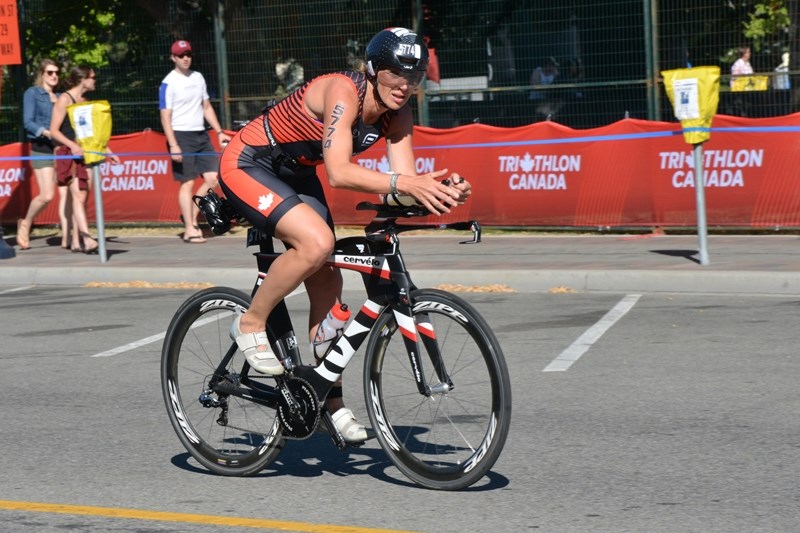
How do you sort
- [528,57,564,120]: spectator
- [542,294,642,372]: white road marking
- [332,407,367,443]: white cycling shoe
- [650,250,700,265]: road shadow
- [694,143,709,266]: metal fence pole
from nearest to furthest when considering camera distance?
[332,407,367,443]: white cycling shoe → [542,294,642,372]: white road marking → [694,143,709,266]: metal fence pole → [650,250,700,265]: road shadow → [528,57,564,120]: spectator

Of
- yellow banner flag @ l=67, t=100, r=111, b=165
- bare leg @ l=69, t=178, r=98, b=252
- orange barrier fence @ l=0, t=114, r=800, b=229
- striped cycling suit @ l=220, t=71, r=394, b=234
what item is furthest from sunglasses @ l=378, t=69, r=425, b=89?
bare leg @ l=69, t=178, r=98, b=252

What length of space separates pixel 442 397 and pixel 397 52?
138 centimetres

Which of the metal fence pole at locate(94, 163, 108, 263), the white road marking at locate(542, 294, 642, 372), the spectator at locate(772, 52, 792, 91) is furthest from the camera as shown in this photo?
the spectator at locate(772, 52, 792, 91)

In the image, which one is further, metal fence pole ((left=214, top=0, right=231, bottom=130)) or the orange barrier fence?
metal fence pole ((left=214, top=0, right=231, bottom=130))

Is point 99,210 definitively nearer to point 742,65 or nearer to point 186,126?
point 186,126

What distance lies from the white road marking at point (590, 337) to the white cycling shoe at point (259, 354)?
108 inches

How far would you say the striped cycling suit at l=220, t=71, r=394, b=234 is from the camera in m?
5.10

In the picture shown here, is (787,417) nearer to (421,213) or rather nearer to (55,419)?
(421,213)

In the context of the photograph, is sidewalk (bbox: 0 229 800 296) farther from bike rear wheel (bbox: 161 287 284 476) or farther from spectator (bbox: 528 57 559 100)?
bike rear wheel (bbox: 161 287 284 476)

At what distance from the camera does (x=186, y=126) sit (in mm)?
14508

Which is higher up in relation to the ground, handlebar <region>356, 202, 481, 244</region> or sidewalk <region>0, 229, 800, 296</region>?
handlebar <region>356, 202, 481, 244</region>

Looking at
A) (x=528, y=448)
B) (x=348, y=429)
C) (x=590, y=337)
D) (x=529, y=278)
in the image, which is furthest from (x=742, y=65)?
(x=348, y=429)

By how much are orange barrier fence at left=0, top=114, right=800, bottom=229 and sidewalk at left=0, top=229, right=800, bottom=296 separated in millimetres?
359

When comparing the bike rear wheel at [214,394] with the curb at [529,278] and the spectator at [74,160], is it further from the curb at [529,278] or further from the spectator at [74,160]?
the spectator at [74,160]
